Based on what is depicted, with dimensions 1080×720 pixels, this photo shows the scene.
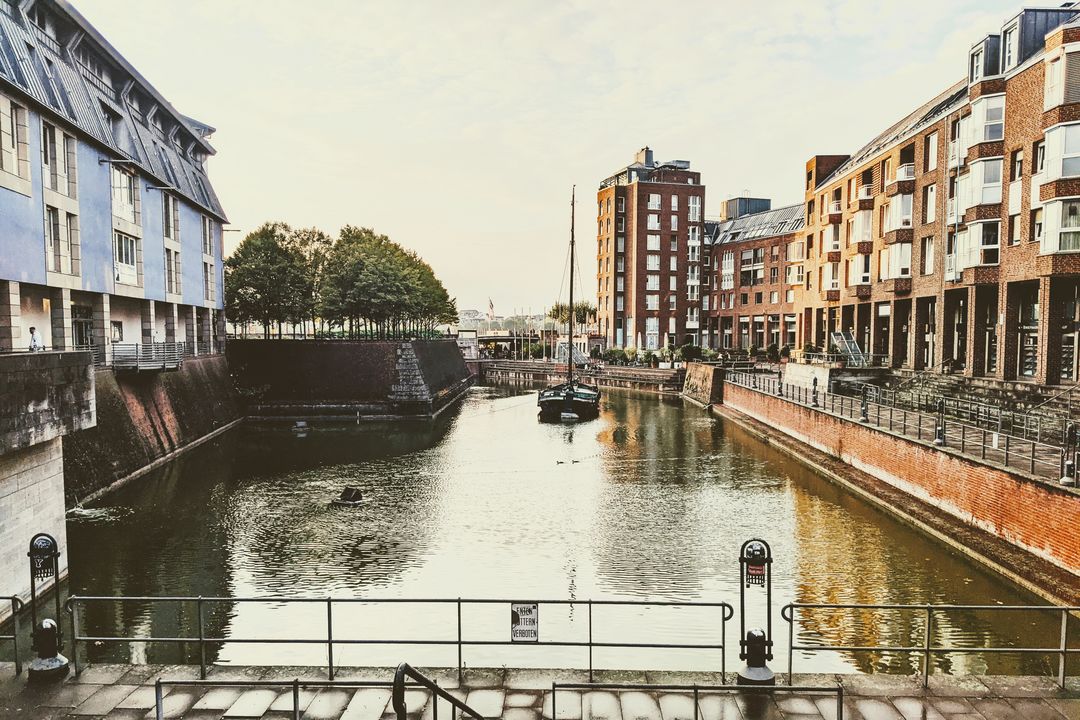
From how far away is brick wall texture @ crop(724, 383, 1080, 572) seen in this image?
14.3 m

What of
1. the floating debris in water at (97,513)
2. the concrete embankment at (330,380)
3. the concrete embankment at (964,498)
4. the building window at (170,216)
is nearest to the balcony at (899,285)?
the concrete embankment at (964,498)

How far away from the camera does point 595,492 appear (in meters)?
25.6

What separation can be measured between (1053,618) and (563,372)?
63876mm

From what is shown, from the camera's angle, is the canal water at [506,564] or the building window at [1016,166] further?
the building window at [1016,166]

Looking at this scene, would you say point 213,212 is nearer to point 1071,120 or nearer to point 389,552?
point 389,552

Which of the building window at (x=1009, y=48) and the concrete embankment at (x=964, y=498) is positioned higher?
the building window at (x=1009, y=48)

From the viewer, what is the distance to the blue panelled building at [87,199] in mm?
21609

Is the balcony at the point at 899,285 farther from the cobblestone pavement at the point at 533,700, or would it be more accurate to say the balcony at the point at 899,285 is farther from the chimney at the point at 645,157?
the chimney at the point at 645,157

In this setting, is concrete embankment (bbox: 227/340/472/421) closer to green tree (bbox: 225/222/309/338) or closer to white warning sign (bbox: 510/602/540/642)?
green tree (bbox: 225/222/309/338)

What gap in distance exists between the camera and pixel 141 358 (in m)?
29.4

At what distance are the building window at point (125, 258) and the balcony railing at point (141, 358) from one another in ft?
9.93

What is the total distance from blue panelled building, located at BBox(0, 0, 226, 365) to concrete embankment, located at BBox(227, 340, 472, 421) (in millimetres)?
6101

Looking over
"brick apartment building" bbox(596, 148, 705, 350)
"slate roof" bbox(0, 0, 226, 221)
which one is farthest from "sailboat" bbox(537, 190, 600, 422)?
"brick apartment building" bbox(596, 148, 705, 350)

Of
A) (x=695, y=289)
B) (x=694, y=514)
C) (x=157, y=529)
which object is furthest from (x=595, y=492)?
(x=695, y=289)
